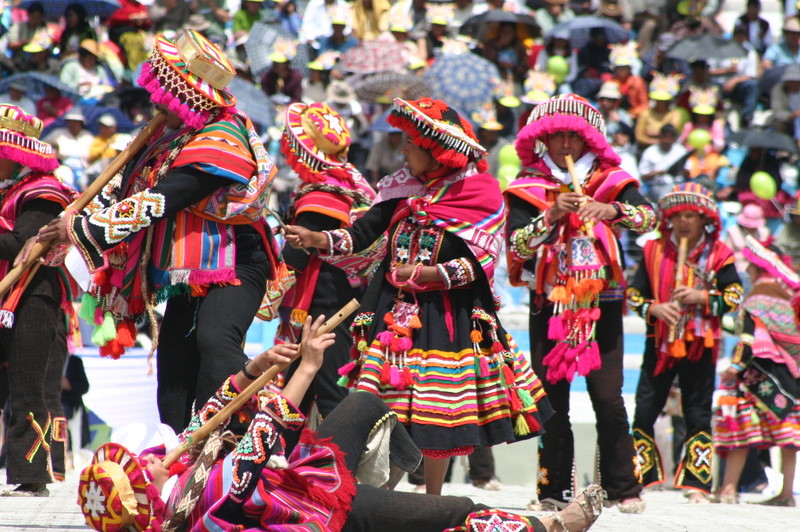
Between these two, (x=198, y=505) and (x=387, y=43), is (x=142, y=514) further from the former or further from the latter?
(x=387, y=43)

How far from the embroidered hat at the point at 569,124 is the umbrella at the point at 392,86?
9.35 metres

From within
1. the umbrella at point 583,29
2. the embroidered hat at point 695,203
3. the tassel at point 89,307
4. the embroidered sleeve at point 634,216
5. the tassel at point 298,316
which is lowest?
the tassel at point 298,316

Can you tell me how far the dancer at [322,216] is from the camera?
7102 mm

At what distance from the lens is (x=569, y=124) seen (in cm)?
648

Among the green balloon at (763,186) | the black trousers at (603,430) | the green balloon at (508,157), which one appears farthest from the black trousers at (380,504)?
the green balloon at (763,186)

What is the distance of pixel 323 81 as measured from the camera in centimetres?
1658

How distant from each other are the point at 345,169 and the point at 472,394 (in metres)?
2.27

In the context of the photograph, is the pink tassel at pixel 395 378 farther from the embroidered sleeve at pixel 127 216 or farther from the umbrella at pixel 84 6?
the umbrella at pixel 84 6

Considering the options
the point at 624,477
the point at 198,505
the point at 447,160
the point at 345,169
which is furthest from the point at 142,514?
the point at 345,169

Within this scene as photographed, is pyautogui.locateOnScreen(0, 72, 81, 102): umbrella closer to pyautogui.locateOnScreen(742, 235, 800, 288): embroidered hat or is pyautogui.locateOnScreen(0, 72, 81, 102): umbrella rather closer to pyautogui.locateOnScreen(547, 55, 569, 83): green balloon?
pyautogui.locateOnScreen(547, 55, 569, 83): green balloon

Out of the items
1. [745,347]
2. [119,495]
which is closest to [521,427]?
[119,495]

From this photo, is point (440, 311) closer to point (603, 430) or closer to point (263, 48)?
point (603, 430)

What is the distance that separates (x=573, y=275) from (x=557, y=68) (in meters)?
11.4

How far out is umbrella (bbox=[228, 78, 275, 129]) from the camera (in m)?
15.2
